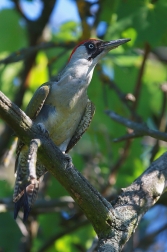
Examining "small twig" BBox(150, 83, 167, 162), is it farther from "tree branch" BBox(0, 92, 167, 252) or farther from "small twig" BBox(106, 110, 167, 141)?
"tree branch" BBox(0, 92, 167, 252)

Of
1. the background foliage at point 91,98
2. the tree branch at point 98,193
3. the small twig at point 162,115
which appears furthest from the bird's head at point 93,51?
the tree branch at point 98,193

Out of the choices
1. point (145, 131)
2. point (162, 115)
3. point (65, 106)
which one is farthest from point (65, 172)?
point (162, 115)

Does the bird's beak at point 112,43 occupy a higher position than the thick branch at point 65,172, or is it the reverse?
the thick branch at point 65,172

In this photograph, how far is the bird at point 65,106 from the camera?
537 cm

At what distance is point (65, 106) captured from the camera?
17.9 feet

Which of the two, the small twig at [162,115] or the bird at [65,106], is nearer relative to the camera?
the bird at [65,106]

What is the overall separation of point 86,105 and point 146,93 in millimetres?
1638

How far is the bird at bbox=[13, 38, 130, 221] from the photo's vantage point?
5.37m

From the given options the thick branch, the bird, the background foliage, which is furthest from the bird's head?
the thick branch

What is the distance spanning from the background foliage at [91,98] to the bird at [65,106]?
40 cm

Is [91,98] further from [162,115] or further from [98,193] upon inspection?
[98,193]

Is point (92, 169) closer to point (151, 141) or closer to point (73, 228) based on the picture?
point (73, 228)

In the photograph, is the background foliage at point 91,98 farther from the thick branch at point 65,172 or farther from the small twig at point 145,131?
the thick branch at point 65,172

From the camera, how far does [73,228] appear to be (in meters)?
6.34
